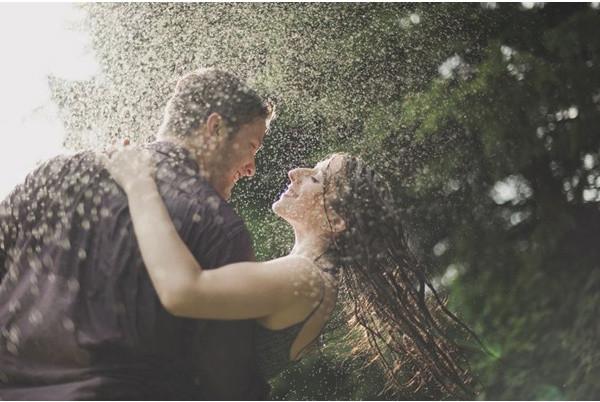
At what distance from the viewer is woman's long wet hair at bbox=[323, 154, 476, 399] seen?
1.98 meters

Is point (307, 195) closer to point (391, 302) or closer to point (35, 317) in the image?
point (391, 302)

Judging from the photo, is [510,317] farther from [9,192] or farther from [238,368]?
[9,192]

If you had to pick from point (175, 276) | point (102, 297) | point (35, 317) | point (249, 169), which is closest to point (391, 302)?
point (249, 169)

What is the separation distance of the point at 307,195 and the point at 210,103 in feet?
1.12

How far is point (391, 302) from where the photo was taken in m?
2.00

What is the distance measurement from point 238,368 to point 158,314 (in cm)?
23

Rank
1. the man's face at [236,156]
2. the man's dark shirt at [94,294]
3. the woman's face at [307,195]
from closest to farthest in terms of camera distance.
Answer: the man's dark shirt at [94,294], the man's face at [236,156], the woman's face at [307,195]

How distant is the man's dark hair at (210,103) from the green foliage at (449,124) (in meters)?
0.05

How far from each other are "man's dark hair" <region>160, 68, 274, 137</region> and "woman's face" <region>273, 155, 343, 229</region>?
0.18 m

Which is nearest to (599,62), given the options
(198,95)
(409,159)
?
(409,159)

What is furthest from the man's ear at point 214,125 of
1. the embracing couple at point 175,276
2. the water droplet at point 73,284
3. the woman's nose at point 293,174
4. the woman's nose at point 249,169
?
the water droplet at point 73,284

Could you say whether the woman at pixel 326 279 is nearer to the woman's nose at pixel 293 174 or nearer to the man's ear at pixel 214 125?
the woman's nose at pixel 293 174

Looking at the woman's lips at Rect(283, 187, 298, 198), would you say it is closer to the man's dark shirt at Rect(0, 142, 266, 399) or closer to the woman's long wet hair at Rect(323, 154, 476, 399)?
the woman's long wet hair at Rect(323, 154, 476, 399)

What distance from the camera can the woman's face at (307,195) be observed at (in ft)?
6.54
